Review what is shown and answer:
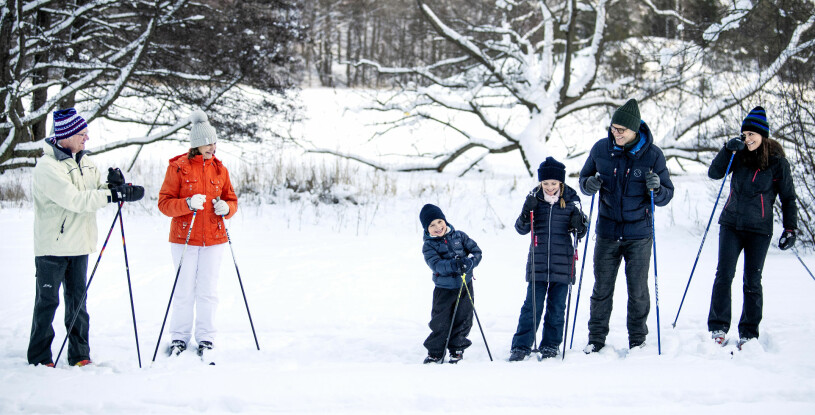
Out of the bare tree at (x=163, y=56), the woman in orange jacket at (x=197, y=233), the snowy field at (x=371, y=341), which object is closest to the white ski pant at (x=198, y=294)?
the woman in orange jacket at (x=197, y=233)

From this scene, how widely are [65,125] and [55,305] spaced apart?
1.15 m

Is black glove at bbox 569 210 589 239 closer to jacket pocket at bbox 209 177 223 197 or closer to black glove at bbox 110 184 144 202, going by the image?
jacket pocket at bbox 209 177 223 197

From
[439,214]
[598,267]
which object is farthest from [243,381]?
[598,267]

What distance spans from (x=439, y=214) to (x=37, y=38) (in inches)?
349

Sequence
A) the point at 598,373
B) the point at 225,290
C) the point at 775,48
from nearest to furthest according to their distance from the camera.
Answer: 1. the point at 598,373
2. the point at 225,290
3. the point at 775,48

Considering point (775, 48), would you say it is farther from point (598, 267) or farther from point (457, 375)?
point (457, 375)

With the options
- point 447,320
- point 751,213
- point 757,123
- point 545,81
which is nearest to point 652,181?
point 751,213

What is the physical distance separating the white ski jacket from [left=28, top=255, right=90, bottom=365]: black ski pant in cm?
11

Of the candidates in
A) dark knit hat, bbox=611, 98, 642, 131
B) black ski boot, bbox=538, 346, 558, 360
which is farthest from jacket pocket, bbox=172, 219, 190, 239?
dark knit hat, bbox=611, 98, 642, 131

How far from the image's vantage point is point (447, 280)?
4211 millimetres

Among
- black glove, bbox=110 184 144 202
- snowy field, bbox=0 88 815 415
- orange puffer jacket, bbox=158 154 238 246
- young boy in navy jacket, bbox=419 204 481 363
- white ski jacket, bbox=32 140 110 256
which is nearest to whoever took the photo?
snowy field, bbox=0 88 815 415

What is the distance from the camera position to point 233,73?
11781 mm

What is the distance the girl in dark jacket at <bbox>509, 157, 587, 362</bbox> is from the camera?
4211 millimetres

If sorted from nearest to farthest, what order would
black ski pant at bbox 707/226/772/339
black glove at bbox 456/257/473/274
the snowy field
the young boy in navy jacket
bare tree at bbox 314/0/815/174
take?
the snowy field
black glove at bbox 456/257/473/274
the young boy in navy jacket
black ski pant at bbox 707/226/772/339
bare tree at bbox 314/0/815/174
